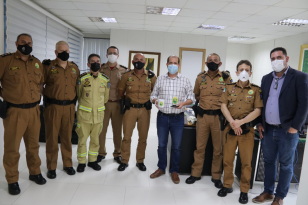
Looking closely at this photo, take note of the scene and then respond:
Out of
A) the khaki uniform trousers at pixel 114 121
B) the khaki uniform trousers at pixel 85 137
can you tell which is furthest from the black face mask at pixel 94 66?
the khaki uniform trousers at pixel 85 137

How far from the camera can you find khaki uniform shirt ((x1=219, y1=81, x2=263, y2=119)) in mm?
→ 2775

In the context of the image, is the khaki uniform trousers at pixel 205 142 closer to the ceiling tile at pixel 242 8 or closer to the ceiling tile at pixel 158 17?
the ceiling tile at pixel 242 8

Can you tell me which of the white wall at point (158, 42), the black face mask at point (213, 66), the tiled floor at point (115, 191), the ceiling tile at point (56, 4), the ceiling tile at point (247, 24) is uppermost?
the ceiling tile at point (247, 24)

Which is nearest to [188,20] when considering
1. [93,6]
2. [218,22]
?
[218,22]

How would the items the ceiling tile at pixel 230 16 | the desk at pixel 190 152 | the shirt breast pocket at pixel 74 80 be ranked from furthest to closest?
the ceiling tile at pixel 230 16 → the desk at pixel 190 152 → the shirt breast pocket at pixel 74 80

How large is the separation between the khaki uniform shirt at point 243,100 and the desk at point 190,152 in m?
0.72

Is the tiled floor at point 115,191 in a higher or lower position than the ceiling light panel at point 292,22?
lower

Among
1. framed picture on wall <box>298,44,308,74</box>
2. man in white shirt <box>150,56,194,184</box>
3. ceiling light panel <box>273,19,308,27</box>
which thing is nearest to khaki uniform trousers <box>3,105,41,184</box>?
man in white shirt <box>150,56,194,184</box>

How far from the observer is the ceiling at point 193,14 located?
14.0ft

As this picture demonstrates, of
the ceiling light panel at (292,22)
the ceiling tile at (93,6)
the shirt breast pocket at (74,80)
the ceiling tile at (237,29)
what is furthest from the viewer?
the ceiling tile at (237,29)

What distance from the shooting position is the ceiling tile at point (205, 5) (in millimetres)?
4188

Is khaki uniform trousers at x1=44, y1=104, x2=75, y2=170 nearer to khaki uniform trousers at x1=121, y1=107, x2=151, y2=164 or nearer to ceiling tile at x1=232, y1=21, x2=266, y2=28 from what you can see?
khaki uniform trousers at x1=121, y1=107, x2=151, y2=164

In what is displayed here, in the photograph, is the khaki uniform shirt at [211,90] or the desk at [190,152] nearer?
the khaki uniform shirt at [211,90]

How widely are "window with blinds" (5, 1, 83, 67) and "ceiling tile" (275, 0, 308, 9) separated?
15.0ft
